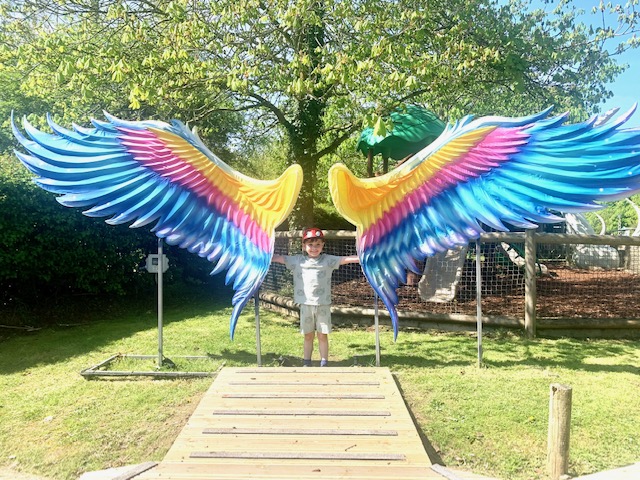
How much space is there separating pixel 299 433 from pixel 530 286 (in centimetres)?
485

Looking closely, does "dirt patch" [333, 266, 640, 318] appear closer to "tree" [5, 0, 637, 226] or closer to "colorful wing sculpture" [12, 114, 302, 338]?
"tree" [5, 0, 637, 226]

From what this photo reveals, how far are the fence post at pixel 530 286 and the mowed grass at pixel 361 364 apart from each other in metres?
0.21

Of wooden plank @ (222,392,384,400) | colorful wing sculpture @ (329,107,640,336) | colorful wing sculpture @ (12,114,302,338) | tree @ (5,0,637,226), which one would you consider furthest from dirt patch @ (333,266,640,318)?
wooden plank @ (222,392,384,400)

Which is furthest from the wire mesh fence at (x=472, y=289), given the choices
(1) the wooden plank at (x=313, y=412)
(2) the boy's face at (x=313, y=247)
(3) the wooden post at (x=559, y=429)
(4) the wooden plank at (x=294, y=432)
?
(3) the wooden post at (x=559, y=429)

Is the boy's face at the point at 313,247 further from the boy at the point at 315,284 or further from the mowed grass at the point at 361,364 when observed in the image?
the mowed grass at the point at 361,364

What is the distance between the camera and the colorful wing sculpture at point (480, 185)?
4062mm

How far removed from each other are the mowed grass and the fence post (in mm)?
210

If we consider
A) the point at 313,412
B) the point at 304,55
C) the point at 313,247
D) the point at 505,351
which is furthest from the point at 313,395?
the point at 304,55

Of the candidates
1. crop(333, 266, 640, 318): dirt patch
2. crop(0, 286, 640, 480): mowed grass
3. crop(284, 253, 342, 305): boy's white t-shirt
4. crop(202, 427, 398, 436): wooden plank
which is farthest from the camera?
crop(333, 266, 640, 318): dirt patch

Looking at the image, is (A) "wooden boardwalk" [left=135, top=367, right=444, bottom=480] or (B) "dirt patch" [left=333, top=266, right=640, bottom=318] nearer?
(A) "wooden boardwalk" [left=135, top=367, right=444, bottom=480]

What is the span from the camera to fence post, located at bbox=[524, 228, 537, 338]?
275 inches

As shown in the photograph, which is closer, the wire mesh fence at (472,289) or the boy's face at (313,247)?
the boy's face at (313,247)

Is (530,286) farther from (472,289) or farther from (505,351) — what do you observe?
(472,289)

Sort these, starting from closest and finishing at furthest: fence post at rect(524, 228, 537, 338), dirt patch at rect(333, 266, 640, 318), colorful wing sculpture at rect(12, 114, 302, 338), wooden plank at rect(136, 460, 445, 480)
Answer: wooden plank at rect(136, 460, 445, 480), colorful wing sculpture at rect(12, 114, 302, 338), fence post at rect(524, 228, 537, 338), dirt patch at rect(333, 266, 640, 318)
